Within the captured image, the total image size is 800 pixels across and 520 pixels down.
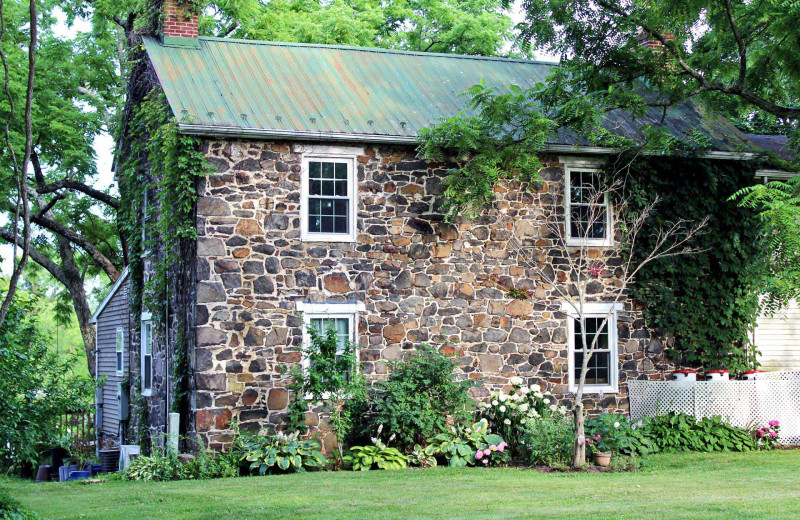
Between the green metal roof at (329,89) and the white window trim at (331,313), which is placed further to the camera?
the green metal roof at (329,89)

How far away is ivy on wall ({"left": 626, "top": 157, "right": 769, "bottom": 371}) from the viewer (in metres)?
16.7

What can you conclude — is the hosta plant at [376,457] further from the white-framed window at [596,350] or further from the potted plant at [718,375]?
the potted plant at [718,375]

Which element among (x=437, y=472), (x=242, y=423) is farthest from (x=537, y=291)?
(x=242, y=423)

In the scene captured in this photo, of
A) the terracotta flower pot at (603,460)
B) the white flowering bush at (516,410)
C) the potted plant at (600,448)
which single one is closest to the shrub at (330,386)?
the white flowering bush at (516,410)

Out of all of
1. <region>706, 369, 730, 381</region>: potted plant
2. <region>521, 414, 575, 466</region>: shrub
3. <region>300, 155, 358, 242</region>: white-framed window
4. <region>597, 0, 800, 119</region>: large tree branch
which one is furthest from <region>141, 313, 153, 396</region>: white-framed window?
<region>597, 0, 800, 119</region>: large tree branch

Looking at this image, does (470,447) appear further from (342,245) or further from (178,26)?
(178,26)

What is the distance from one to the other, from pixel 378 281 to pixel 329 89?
3.64 m

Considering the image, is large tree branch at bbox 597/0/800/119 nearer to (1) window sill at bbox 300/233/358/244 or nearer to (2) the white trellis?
(2) the white trellis

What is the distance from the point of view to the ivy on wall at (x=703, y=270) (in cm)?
1670

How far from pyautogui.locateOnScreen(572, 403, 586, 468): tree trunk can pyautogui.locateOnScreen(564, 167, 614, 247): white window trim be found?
3.84m

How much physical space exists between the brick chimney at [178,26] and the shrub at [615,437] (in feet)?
31.5

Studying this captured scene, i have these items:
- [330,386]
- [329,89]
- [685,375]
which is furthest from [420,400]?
[329,89]

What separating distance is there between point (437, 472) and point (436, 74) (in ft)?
26.7

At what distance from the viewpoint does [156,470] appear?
14070 millimetres
